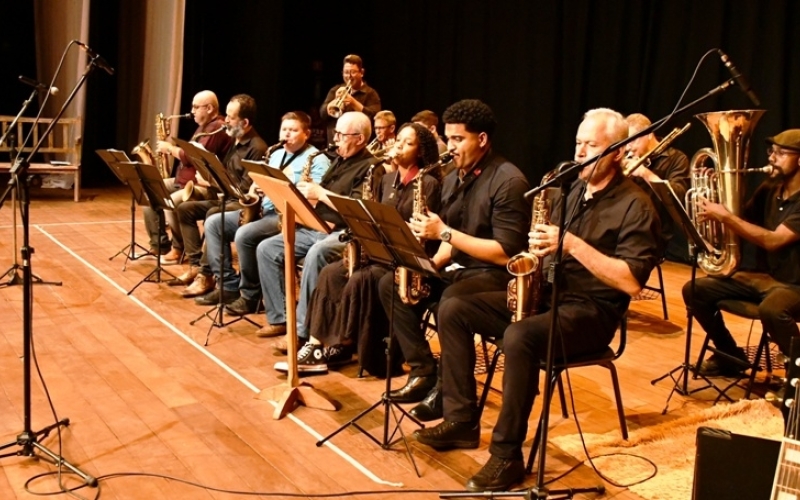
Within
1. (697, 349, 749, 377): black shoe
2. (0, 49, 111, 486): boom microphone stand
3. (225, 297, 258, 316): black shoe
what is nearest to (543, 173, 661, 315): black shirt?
(697, 349, 749, 377): black shoe

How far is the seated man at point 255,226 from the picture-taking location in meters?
4.91

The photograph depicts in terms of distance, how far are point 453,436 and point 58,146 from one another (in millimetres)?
8695

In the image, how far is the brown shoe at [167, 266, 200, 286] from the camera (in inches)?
227

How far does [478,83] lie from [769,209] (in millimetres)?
5585

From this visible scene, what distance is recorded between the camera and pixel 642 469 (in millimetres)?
3115

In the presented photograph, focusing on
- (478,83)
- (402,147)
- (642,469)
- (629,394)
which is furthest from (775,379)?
(478,83)

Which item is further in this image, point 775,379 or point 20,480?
point 775,379

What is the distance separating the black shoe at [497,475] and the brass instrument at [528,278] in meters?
0.53

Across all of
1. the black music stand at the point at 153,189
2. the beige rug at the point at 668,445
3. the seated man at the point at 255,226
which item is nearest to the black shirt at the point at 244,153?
the seated man at the point at 255,226

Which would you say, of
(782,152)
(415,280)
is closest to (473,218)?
(415,280)

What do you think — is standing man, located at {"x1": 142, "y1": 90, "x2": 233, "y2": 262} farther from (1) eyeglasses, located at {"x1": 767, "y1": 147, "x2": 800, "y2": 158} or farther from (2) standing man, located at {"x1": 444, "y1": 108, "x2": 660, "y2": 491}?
(1) eyeglasses, located at {"x1": 767, "y1": 147, "x2": 800, "y2": 158}

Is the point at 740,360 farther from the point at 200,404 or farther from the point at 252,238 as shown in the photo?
the point at 252,238

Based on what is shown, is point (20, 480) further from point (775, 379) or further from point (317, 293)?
point (775, 379)

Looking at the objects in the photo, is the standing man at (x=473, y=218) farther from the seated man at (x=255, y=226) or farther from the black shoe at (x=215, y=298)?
the black shoe at (x=215, y=298)
